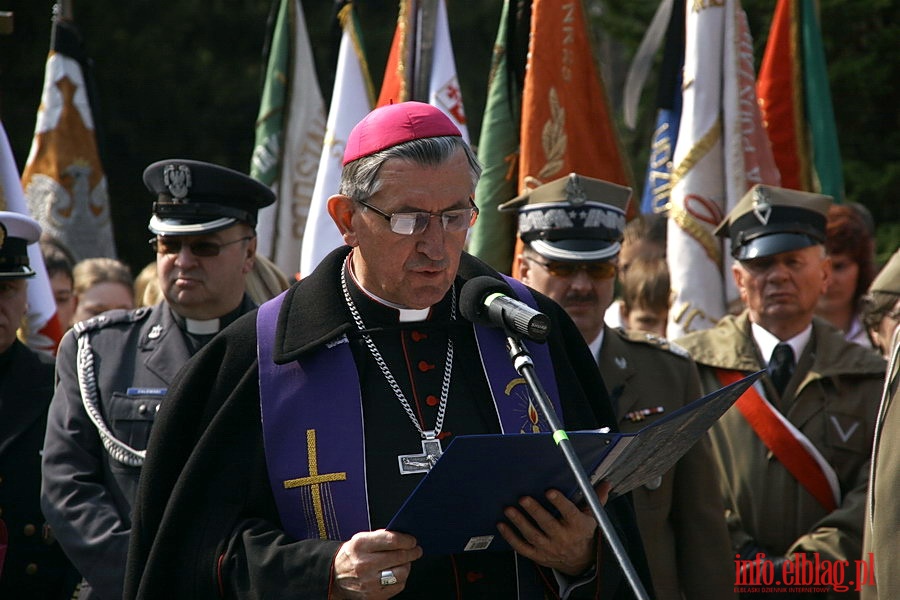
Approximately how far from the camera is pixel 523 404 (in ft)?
10.6

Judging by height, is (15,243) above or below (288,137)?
below

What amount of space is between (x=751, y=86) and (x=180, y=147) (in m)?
12.6

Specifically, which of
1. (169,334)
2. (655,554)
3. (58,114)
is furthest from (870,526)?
(58,114)

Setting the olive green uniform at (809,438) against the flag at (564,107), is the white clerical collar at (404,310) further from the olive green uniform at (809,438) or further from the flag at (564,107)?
the flag at (564,107)

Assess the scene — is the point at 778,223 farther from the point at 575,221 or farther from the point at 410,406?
the point at 410,406

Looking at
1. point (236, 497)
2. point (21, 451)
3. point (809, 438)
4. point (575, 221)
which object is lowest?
point (21, 451)

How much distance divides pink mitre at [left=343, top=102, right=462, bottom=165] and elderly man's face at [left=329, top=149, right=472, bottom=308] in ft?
0.22

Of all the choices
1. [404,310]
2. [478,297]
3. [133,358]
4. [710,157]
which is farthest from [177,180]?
[710,157]

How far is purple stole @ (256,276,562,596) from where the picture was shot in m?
3.08

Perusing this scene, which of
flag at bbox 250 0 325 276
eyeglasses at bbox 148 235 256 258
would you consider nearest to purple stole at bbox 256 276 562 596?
eyeglasses at bbox 148 235 256 258

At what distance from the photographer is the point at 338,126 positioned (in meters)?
7.82

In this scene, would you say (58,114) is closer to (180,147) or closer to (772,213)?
(772,213)

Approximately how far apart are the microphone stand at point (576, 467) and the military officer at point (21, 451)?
2644 millimetres

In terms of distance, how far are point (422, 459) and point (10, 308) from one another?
2.43m
